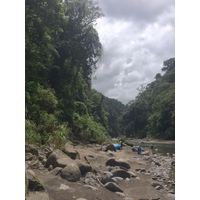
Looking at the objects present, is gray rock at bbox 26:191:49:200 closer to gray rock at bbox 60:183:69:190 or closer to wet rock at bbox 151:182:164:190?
gray rock at bbox 60:183:69:190

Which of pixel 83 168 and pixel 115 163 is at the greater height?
pixel 83 168

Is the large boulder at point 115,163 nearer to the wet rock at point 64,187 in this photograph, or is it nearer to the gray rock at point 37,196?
the wet rock at point 64,187

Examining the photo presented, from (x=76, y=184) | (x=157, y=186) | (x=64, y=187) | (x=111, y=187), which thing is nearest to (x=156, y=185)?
(x=157, y=186)

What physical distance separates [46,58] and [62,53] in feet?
16.8

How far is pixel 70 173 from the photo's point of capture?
6340 millimetres

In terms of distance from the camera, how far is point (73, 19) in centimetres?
2158

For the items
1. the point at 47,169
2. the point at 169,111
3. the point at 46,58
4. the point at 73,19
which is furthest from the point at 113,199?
the point at 169,111

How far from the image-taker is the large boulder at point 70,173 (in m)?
6.25

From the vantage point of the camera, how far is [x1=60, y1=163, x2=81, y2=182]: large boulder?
6250 millimetres

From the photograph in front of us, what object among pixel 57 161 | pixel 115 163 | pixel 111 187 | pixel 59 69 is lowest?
pixel 115 163

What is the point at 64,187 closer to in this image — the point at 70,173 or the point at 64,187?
the point at 64,187

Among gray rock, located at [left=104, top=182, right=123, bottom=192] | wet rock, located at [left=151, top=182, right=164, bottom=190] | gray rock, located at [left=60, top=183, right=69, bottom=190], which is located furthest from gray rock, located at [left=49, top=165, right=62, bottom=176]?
wet rock, located at [left=151, top=182, right=164, bottom=190]

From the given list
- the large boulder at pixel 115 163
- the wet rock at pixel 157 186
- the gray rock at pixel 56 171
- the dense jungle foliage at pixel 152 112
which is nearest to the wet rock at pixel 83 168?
the gray rock at pixel 56 171
